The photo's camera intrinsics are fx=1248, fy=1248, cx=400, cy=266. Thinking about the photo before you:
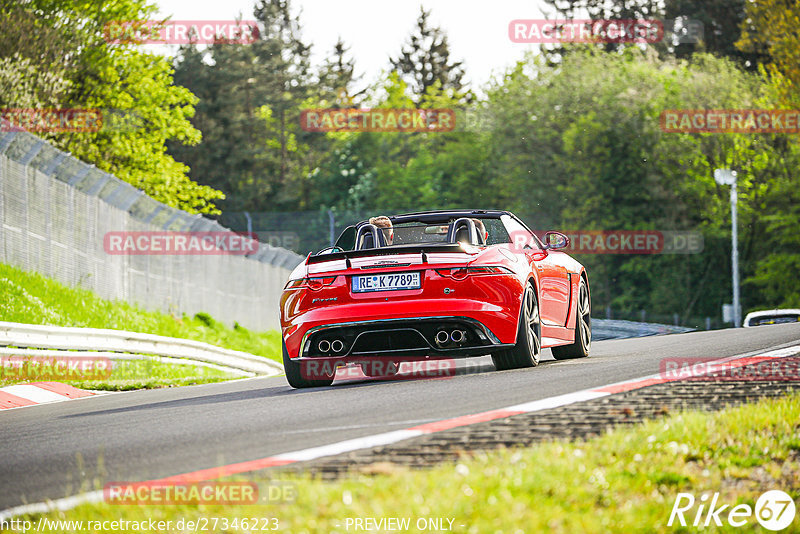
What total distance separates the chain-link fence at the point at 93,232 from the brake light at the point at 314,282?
9.87m

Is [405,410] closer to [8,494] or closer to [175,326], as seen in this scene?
[8,494]

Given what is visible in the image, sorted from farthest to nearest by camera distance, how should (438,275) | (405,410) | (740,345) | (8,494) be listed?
(740,345) < (438,275) < (405,410) < (8,494)

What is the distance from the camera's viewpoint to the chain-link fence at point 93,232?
1947 centimetres

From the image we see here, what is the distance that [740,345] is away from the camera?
1311 cm

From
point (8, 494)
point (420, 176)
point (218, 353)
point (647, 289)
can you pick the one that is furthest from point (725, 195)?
point (8, 494)

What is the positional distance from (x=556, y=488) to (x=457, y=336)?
544 cm

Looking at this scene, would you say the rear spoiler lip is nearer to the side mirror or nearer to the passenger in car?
the passenger in car

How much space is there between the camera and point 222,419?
8.01 metres

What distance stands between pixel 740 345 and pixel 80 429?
757cm

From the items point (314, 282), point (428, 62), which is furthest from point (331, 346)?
point (428, 62)

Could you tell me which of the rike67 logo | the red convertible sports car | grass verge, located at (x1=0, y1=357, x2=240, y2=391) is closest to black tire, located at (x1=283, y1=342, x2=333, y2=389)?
the red convertible sports car

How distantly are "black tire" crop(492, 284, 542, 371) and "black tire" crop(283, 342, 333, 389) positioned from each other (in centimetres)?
153

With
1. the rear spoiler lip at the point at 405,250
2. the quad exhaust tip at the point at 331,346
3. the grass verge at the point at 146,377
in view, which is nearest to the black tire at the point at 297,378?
the quad exhaust tip at the point at 331,346

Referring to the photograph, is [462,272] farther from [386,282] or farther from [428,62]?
[428,62]
